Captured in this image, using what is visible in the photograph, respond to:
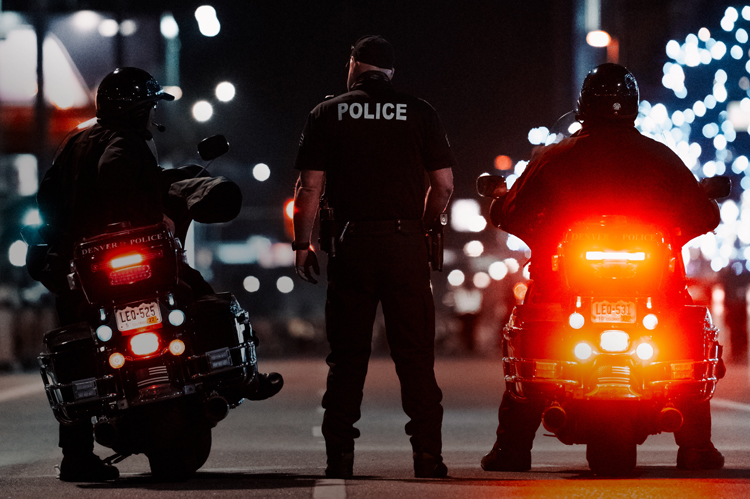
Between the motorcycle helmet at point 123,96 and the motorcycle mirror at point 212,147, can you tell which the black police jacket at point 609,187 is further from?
the motorcycle helmet at point 123,96

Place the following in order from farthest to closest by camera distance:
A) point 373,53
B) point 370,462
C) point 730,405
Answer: point 730,405
point 370,462
point 373,53

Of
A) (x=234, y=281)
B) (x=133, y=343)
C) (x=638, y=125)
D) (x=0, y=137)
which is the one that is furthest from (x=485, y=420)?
(x=234, y=281)

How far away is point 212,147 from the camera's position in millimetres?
7238

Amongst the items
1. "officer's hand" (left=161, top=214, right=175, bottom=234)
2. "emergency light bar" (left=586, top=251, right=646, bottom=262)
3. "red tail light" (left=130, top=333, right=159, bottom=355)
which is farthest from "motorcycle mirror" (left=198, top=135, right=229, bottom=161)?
"emergency light bar" (left=586, top=251, right=646, bottom=262)

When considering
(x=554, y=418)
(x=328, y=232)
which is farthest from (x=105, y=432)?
(x=554, y=418)

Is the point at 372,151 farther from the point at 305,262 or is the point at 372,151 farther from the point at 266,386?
Result: the point at 266,386

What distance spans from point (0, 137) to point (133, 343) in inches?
1029

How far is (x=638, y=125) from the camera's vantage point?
775 centimetres

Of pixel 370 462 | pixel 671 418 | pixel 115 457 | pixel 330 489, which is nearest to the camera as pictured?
pixel 330 489

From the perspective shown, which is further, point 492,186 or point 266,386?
point 492,186

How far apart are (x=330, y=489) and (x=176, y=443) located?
0.82 m

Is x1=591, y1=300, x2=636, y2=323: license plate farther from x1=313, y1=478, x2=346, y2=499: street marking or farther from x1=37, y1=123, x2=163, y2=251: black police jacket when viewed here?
x1=37, y1=123, x2=163, y2=251: black police jacket

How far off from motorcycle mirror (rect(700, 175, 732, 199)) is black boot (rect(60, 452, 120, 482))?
11.1 ft

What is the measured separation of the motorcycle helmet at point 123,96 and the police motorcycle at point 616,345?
2.31 metres
